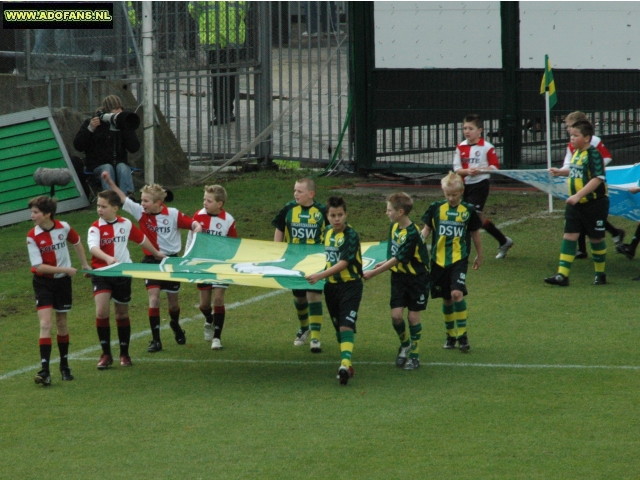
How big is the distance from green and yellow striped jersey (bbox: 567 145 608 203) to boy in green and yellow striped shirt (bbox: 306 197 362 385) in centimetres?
424

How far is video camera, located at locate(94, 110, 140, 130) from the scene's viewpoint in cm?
1584

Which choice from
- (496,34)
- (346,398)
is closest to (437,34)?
(496,34)

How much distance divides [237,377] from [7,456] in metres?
2.37

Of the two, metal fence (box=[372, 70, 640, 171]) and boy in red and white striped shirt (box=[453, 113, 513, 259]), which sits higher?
metal fence (box=[372, 70, 640, 171])

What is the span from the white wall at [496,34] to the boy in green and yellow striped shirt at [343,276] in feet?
38.2

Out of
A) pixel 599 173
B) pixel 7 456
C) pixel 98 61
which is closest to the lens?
pixel 7 456

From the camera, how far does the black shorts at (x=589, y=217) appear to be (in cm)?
1174

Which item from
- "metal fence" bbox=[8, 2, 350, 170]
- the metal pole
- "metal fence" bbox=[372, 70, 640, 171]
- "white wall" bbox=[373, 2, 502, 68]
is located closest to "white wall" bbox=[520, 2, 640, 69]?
"metal fence" bbox=[372, 70, 640, 171]

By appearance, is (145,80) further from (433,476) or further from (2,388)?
(433,476)

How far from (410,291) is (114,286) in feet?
8.70

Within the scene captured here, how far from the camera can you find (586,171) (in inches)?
459

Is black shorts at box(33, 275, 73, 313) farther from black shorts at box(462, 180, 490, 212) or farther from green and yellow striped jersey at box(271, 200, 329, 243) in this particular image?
black shorts at box(462, 180, 490, 212)

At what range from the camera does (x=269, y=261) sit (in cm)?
931

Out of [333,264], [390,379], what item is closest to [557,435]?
[390,379]
